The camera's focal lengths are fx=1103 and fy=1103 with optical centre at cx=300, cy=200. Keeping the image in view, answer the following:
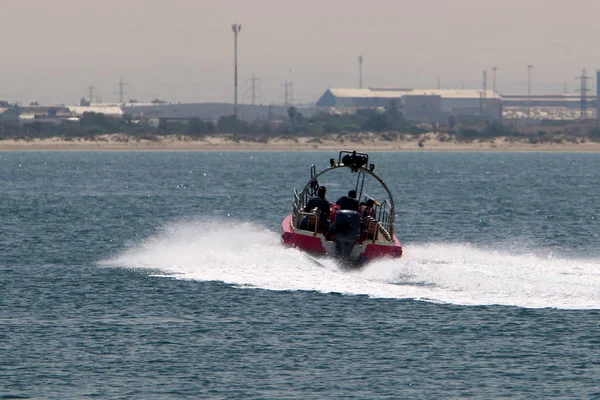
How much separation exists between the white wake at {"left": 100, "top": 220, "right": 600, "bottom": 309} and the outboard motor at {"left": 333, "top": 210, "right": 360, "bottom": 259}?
82 cm

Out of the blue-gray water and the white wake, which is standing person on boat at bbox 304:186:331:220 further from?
the blue-gray water

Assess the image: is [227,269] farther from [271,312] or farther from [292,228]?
[271,312]

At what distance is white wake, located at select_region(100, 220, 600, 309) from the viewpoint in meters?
32.3

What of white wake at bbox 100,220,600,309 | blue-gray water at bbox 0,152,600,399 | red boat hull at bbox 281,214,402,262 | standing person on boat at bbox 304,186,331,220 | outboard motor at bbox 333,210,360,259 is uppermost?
standing person on boat at bbox 304,186,331,220

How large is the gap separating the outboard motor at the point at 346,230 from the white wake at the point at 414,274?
2.70 ft

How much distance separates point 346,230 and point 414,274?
2600 millimetres

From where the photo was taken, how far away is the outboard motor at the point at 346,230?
117 feet

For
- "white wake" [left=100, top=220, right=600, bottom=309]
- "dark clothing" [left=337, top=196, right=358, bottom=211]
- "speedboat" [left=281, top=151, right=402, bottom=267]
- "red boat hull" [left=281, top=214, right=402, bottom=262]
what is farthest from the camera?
"dark clothing" [left=337, top=196, right=358, bottom=211]

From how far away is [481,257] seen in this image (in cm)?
4016

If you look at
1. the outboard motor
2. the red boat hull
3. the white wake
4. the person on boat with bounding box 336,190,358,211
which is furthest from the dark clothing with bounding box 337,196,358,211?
the white wake

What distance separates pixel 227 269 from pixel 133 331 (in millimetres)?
9588

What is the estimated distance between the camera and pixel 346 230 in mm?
35594

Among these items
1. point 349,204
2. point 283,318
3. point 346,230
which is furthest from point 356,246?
point 283,318

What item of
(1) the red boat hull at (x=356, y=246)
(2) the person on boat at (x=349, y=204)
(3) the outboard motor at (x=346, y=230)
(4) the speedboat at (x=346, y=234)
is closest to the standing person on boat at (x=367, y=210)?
(4) the speedboat at (x=346, y=234)
